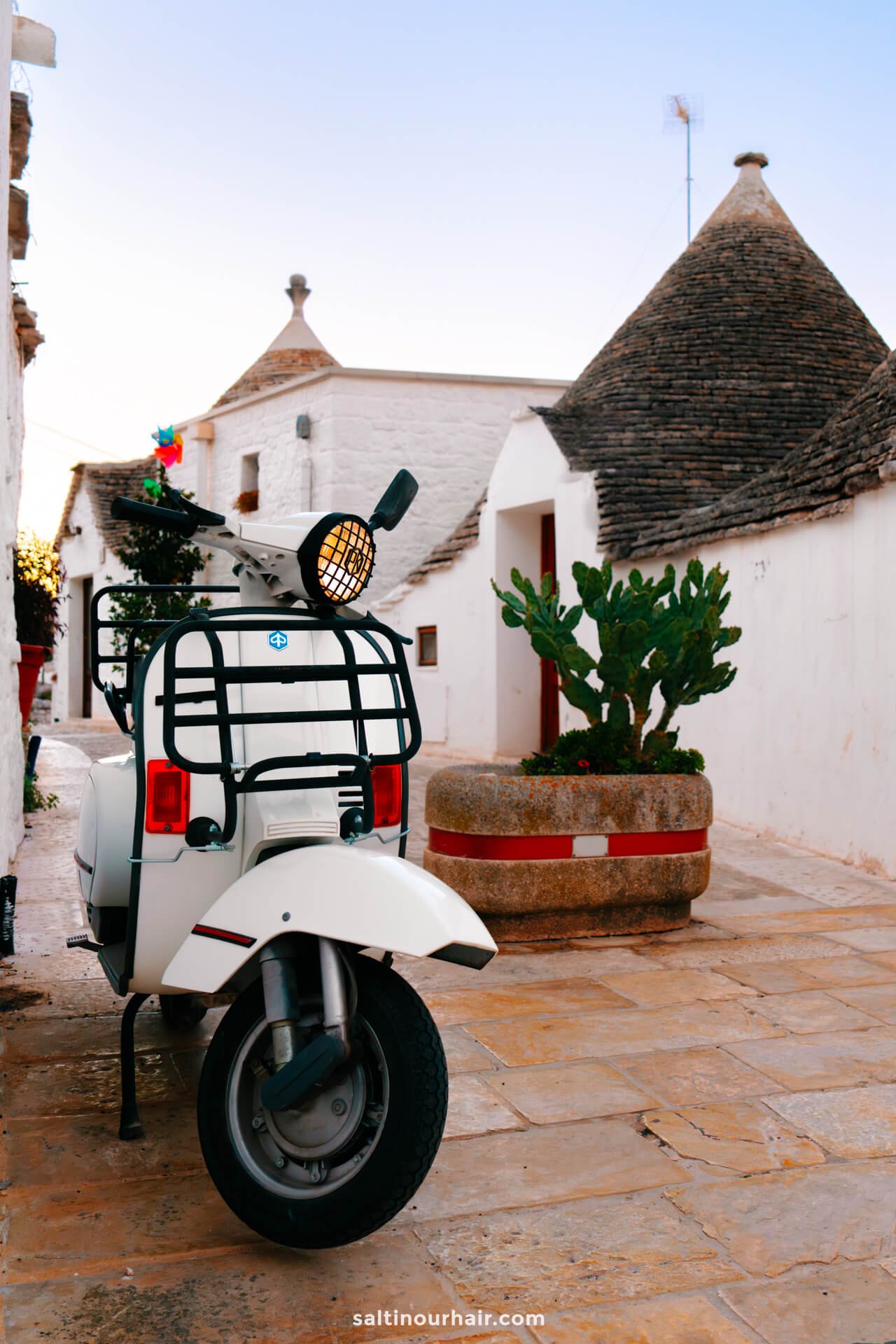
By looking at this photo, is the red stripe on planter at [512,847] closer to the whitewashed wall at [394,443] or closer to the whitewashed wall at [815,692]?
the whitewashed wall at [815,692]

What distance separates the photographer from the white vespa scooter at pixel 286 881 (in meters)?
2.49

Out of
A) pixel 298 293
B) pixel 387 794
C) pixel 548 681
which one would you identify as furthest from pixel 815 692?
pixel 298 293

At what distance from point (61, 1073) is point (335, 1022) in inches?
64.4

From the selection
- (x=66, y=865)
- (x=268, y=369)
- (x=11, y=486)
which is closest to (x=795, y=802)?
(x=66, y=865)

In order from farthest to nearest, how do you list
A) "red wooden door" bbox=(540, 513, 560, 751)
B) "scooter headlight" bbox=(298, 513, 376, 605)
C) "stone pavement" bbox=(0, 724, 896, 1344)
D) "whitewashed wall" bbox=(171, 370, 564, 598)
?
"whitewashed wall" bbox=(171, 370, 564, 598) < "red wooden door" bbox=(540, 513, 560, 751) < "scooter headlight" bbox=(298, 513, 376, 605) < "stone pavement" bbox=(0, 724, 896, 1344)

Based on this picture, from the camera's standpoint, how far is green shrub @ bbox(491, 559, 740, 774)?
595 cm

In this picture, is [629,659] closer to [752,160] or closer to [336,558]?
[336,558]

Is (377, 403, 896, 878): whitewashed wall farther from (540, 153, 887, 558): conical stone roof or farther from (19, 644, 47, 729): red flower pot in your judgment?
(19, 644, 47, 729): red flower pot

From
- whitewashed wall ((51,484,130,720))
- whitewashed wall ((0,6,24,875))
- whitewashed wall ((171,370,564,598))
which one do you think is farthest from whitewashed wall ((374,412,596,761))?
whitewashed wall ((51,484,130,720))

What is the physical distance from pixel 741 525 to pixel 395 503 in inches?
249

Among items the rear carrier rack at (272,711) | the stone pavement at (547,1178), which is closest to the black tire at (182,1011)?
the stone pavement at (547,1178)

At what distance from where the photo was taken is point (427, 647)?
15656 millimetres

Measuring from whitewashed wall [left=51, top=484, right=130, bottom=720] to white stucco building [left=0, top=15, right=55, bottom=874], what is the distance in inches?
638

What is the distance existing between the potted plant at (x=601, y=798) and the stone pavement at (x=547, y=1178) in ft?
1.69
